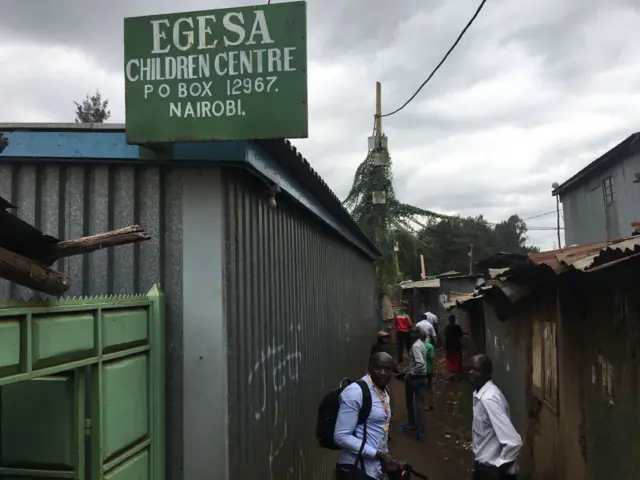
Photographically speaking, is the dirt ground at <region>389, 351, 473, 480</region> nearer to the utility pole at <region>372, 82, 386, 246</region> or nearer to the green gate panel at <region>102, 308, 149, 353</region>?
the green gate panel at <region>102, 308, 149, 353</region>

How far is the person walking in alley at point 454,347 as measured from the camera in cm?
1516

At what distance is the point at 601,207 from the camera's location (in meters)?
20.7

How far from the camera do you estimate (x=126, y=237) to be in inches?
101

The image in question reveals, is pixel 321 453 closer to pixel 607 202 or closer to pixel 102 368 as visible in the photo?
pixel 102 368

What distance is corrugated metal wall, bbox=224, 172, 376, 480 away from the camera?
3838 mm

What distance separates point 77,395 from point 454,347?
13819mm

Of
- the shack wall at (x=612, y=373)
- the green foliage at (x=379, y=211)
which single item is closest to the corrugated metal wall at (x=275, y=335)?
the shack wall at (x=612, y=373)

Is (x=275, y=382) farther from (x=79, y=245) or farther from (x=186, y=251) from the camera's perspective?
(x=79, y=245)

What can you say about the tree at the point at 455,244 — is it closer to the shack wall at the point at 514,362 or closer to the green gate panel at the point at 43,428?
the shack wall at the point at 514,362

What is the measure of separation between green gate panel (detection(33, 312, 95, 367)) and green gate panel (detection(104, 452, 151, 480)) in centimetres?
67

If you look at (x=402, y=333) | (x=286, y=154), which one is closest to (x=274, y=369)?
(x=286, y=154)

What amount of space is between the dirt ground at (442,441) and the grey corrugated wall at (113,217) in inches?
231

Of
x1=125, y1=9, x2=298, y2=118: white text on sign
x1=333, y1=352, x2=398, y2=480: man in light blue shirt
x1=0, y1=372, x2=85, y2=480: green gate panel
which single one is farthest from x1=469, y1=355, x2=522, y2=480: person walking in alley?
x1=0, y1=372, x2=85, y2=480: green gate panel

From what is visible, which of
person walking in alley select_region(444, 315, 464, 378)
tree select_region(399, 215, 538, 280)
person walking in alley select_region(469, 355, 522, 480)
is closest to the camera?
person walking in alley select_region(469, 355, 522, 480)
